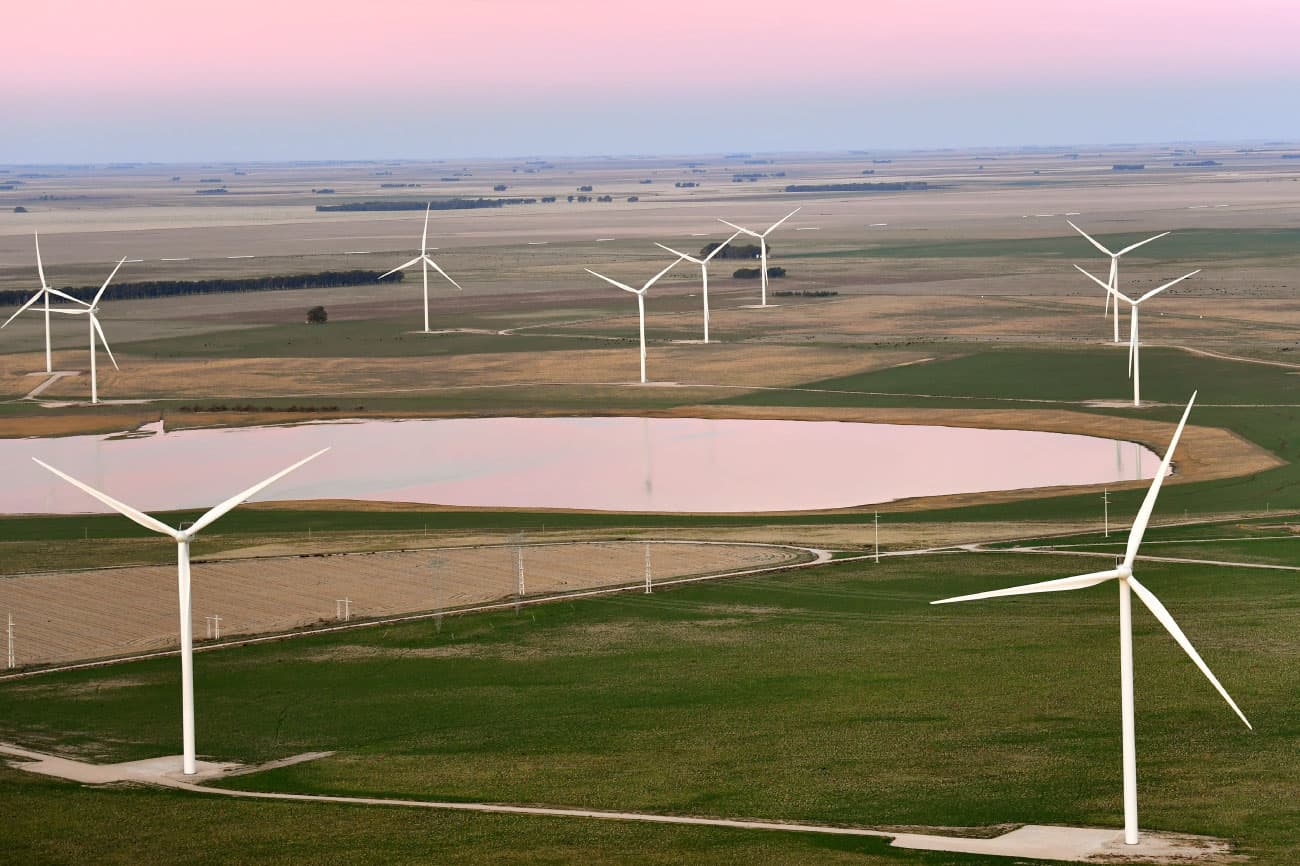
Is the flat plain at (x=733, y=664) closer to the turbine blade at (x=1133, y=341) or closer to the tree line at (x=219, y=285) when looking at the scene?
the turbine blade at (x=1133, y=341)

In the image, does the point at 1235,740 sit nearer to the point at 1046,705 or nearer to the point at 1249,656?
the point at 1046,705

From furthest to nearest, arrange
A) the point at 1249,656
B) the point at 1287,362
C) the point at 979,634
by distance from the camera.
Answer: the point at 1287,362
the point at 979,634
the point at 1249,656

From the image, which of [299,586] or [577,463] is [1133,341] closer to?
[577,463]

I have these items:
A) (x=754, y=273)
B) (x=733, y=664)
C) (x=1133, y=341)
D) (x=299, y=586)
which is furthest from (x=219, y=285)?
(x=733, y=664)

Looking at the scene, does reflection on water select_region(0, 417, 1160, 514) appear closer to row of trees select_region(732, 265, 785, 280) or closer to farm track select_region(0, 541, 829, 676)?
farm track select_region(0, 541, 829, 676)

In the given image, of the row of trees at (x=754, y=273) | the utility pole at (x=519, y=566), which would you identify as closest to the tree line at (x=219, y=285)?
the row of trees at (x=754, y=273)

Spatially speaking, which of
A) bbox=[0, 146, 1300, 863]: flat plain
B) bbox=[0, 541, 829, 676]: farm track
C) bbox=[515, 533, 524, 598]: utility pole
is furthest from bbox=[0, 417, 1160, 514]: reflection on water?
bbox=[0, 541, 829, 676]: farm track

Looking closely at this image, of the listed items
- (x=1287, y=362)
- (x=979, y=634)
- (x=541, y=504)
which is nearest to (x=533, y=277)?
(x=1287, y=362)
